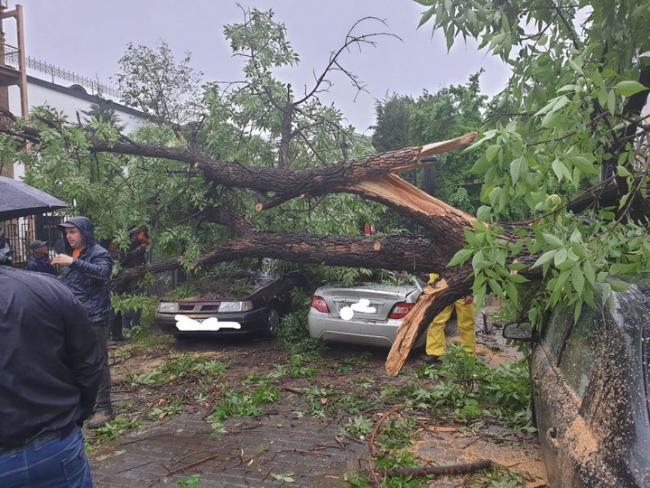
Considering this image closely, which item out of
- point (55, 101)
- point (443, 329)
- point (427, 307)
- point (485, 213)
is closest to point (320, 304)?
point (443, 329)

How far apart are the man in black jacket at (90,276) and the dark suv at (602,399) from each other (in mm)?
3707

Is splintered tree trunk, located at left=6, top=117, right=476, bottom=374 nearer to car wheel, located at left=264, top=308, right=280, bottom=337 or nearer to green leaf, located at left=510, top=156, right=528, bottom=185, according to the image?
car wheel, located at left=264, top=308, right=280, bottom=337

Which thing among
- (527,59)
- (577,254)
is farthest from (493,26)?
(577,254)

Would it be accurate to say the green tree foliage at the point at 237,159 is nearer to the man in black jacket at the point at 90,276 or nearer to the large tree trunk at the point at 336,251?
the large tree trunk at the point at 336,251

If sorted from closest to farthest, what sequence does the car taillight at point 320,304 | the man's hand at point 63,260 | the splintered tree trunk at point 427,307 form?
the man's hand at point 63,260 → the splintered tree trunk at point 427,307 → the car taillight at point 320,304

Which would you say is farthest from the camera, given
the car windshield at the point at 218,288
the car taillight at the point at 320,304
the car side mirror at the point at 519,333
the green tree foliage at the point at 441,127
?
the green tree foliage at the point at 441,127

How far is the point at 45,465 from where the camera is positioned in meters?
1.84

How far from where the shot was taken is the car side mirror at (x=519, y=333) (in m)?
3.45

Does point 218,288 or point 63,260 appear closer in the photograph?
point 63,260

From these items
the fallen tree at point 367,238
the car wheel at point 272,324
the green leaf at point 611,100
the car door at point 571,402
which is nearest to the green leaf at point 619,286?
the car door at point 571,402

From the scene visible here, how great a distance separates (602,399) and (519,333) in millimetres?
1553

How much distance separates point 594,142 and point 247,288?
565 cm

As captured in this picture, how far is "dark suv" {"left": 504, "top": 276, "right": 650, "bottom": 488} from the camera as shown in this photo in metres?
1.78

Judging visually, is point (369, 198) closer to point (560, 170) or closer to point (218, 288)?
point (218, 288)
